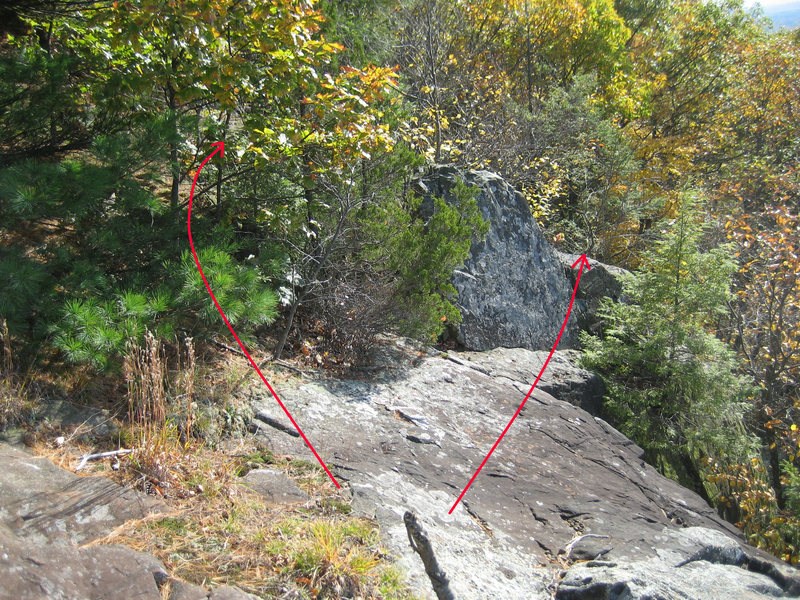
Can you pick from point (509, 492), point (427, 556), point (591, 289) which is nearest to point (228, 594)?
point (427, 556)

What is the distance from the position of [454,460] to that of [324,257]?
215 cm

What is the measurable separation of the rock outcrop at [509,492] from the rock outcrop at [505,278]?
119 cm

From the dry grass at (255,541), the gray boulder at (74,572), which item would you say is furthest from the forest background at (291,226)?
the gray boulder at (74,572)

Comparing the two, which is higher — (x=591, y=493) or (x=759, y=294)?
(x=759, y=294)

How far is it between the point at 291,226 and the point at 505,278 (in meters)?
3.44

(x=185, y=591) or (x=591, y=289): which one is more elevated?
(x=591, y=289)

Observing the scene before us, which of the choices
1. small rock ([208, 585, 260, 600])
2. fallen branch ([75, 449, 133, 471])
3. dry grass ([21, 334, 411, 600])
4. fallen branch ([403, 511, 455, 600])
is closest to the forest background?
dry grass ([21, 334, 411, 600])

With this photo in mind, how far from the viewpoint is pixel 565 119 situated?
11414 millimetres

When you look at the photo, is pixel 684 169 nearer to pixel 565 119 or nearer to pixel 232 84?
pixel 565 119

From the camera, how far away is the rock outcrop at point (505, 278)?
23.8ft

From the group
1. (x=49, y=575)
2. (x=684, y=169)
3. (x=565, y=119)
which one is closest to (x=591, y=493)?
(x=49, y=575)

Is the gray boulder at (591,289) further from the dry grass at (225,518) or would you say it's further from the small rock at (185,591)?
the small rock at (185,591)

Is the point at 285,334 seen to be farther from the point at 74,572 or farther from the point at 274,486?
the point at 74,572

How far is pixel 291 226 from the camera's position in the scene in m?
5.30
